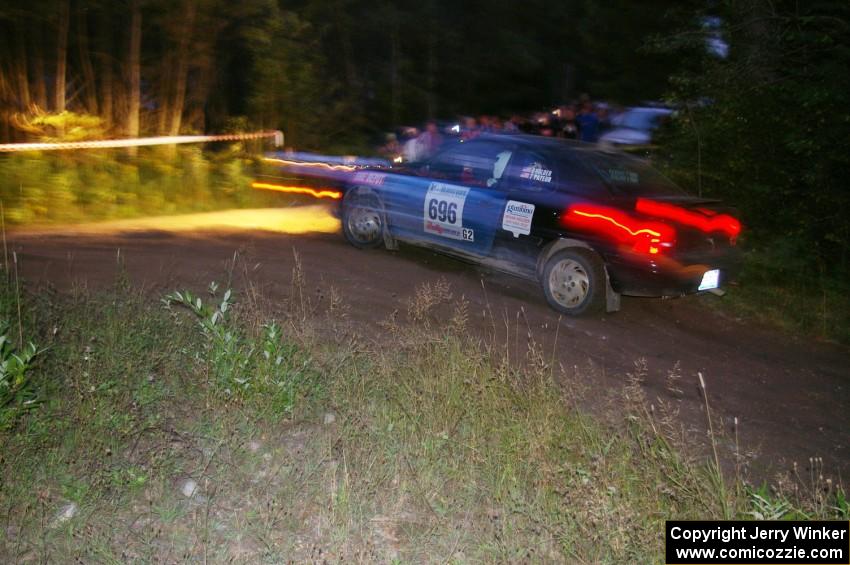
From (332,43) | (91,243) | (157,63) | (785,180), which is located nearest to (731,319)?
(785,180)

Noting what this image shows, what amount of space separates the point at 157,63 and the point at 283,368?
47.1ft

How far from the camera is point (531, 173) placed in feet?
27.3

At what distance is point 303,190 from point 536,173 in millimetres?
6401

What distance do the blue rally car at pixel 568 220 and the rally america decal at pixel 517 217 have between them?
0.01 meters

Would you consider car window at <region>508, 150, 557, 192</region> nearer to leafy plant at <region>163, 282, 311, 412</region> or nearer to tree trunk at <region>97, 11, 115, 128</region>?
leafy plant at <region>163, 282, 311, 412</region>

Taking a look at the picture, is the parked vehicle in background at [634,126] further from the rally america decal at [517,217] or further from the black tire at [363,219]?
the rally america decal at [517,217]

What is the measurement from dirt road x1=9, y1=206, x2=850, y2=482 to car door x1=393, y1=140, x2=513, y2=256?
1.60 feet

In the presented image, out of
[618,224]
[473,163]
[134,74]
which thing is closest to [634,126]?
[134,74]

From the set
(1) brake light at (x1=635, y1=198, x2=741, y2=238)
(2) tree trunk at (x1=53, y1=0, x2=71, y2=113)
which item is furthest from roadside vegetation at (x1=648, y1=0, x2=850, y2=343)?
(2) tree trunk at (x1=53, y1=0, x2=71, y2=113)

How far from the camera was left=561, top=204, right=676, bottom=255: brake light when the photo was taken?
7.34 m

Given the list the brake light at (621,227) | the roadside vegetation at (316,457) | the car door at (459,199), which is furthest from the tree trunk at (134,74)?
the brake light at (621,227)

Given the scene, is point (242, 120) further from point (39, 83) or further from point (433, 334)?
point (433, 334)

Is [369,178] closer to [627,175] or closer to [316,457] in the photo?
[627,175]

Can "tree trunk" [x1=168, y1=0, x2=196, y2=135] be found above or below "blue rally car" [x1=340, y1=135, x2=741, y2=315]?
above
